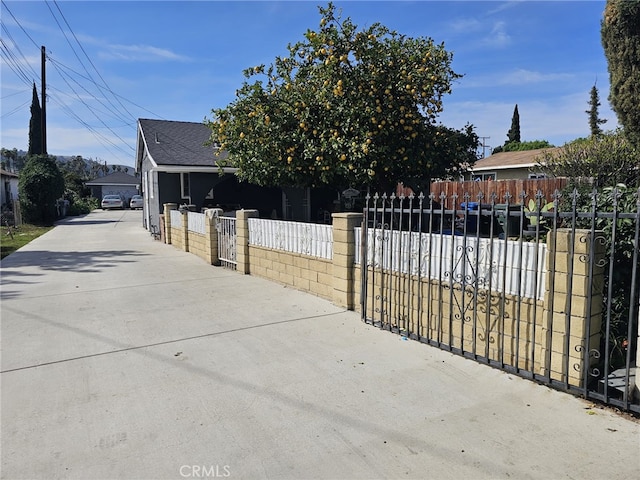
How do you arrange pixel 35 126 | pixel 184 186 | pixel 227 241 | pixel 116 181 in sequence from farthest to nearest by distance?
pixel 116 181 → pixel 35 126 → pixel 184 186 → pixel 227 241

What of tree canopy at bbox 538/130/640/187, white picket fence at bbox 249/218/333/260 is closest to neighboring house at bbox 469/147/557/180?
tree canopy at bbox 538/130/640/187

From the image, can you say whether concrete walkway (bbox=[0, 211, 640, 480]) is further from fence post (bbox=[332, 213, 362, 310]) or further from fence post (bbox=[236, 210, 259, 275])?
fence post (bbox=[236, 210, 259, 275])

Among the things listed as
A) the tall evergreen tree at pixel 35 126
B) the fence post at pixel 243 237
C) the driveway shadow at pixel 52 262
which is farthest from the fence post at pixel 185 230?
the tall evergreen tree at pixel 35 126

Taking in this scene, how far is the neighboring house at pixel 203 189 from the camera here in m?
16.8

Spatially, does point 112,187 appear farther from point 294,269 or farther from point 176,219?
point 294,269

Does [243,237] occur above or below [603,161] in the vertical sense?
below

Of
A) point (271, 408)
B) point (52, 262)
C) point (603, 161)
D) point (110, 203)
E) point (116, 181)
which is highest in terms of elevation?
point (116, 181)

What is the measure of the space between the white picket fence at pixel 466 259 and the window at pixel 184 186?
13361 mm

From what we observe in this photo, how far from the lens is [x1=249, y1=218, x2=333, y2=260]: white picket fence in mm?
6942

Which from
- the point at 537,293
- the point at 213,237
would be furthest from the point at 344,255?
the point at 213,237

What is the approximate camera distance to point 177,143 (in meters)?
18.7

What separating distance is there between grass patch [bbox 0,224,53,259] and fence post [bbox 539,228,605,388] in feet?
45.5

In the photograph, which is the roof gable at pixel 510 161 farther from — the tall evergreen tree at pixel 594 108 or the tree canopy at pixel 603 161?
the tall evergreen tree at pixel 594 108

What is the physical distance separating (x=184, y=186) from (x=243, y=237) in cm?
942
